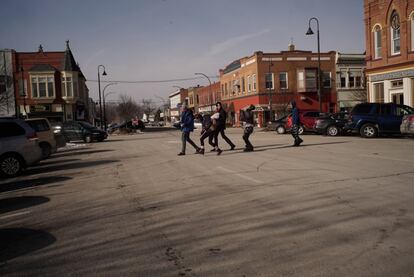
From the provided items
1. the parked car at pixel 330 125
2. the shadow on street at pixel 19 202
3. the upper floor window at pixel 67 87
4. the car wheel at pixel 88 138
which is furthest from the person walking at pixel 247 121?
the upper floor window at pixel 67 87

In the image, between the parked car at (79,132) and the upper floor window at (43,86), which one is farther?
the upper floor window at (43,86)

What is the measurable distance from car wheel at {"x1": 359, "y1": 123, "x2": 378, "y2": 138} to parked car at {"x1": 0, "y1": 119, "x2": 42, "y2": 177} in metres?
16.2

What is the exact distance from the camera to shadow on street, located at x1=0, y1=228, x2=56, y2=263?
202 inches

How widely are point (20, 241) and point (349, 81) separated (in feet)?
173

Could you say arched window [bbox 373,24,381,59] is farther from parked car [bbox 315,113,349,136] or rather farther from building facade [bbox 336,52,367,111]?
building facade [bbox 336,52,367,111]

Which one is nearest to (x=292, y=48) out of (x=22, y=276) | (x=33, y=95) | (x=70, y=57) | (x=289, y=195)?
(x=70, y=57)

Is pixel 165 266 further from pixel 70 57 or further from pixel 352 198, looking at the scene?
pixel 70 57

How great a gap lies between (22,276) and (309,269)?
9.35 ft

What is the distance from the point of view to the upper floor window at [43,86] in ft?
157

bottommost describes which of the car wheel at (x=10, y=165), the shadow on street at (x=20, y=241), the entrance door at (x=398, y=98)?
the shadow on street at (x=20, y=241)

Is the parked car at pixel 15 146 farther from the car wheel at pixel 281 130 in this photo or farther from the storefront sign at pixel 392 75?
the storefront sign at pixel 392 75

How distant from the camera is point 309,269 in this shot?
4160 mm

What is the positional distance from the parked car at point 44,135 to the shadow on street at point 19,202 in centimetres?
851

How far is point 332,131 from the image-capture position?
84.7 ft
